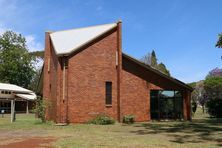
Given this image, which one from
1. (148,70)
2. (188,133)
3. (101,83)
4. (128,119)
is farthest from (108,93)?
(188,133)

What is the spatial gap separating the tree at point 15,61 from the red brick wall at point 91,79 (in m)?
Answer: 51.3

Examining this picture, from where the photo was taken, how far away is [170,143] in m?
14.5

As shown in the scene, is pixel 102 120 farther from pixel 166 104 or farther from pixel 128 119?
pixel 166 104

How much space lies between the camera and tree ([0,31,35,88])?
2977 inches

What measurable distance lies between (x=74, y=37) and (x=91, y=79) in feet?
17.9

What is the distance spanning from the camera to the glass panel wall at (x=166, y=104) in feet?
104

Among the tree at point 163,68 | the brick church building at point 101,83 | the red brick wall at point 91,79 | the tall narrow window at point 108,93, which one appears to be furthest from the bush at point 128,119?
the tree at point 163,68

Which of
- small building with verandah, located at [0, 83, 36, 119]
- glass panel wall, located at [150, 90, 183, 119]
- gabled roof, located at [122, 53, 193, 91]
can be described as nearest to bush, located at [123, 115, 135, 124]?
Result: glass panel wall, located at [150, 90, 183, 119]

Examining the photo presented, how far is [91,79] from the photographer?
27750 millimetres

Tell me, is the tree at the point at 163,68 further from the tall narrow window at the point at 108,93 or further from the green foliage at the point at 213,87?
the tall narrow window at the point at 108,93

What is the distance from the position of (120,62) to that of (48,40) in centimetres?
796

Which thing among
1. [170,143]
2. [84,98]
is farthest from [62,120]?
[170,143]

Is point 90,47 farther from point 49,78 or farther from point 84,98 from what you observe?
point 49,78

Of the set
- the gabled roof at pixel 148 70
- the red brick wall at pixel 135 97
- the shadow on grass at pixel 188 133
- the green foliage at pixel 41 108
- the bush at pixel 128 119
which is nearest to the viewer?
the shadow on grass at pixel 188 133
